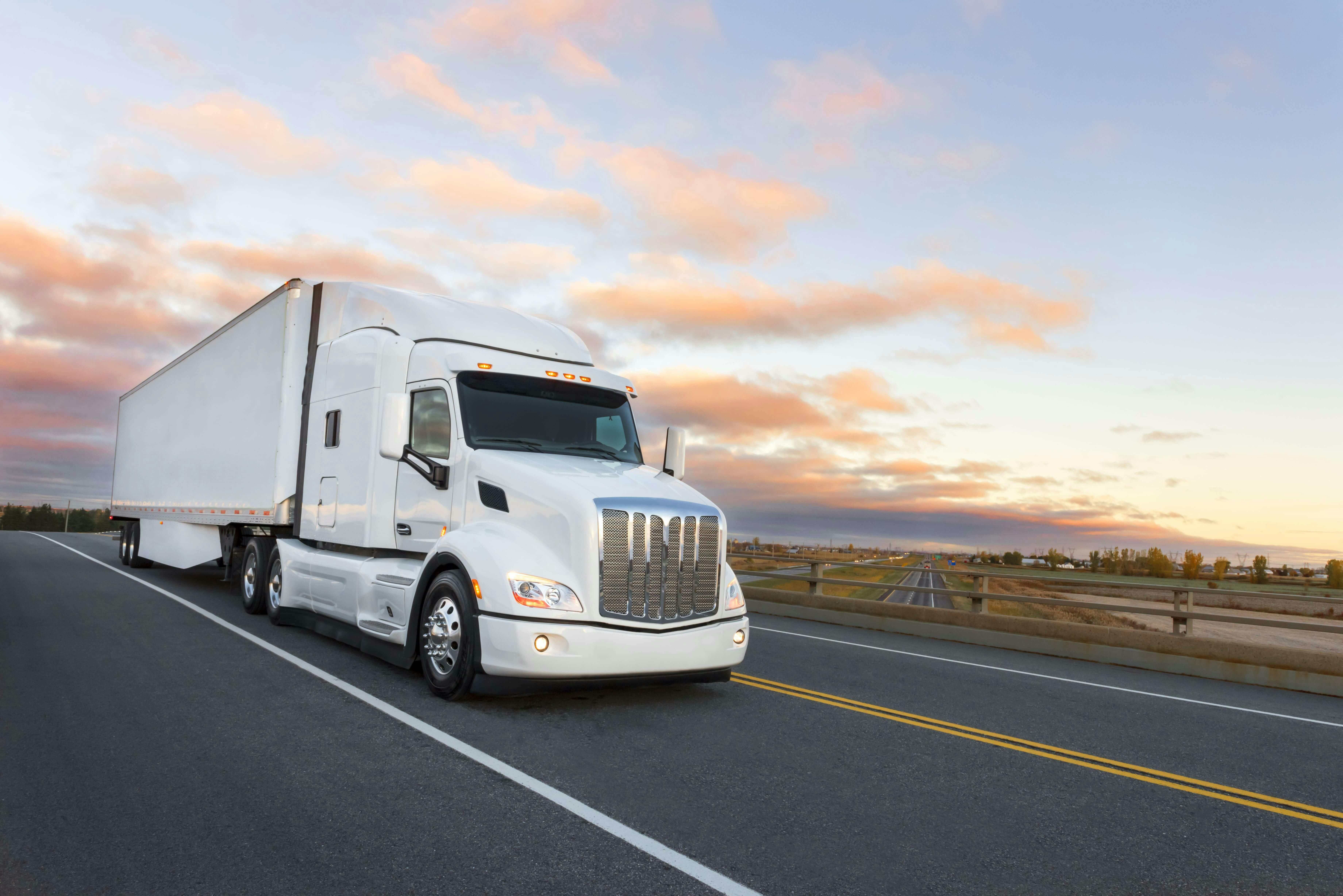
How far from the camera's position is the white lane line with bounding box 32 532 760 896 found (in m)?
3.83

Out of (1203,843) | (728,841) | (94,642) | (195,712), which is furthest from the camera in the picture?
(94,642)

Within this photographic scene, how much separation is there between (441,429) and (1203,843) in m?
6.68

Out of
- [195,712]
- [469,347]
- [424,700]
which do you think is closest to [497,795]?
[424,700]

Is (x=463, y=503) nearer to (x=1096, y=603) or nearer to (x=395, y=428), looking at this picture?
(x=395, y=428)

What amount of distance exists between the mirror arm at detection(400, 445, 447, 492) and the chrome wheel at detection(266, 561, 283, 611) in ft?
12.8

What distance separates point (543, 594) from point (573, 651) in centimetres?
50

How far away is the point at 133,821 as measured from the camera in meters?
4.38

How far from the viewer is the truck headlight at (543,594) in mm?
6719

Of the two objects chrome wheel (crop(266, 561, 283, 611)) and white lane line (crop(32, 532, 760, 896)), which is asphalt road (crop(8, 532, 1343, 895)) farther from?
chrome wheel (crop(266, 561, 283, 611))

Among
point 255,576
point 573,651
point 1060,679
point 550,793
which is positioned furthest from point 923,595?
point 550,793

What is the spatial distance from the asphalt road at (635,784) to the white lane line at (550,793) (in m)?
0.06

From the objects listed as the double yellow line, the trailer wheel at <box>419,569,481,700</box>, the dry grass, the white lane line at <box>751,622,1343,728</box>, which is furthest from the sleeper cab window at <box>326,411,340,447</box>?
the dry grass

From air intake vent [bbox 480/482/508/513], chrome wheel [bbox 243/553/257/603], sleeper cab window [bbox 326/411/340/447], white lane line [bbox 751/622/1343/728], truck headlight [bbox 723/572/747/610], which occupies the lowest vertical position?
white lane line [bbox 751/622/1343/728]

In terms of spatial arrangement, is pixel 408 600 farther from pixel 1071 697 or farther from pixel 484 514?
pixel 1071 697
